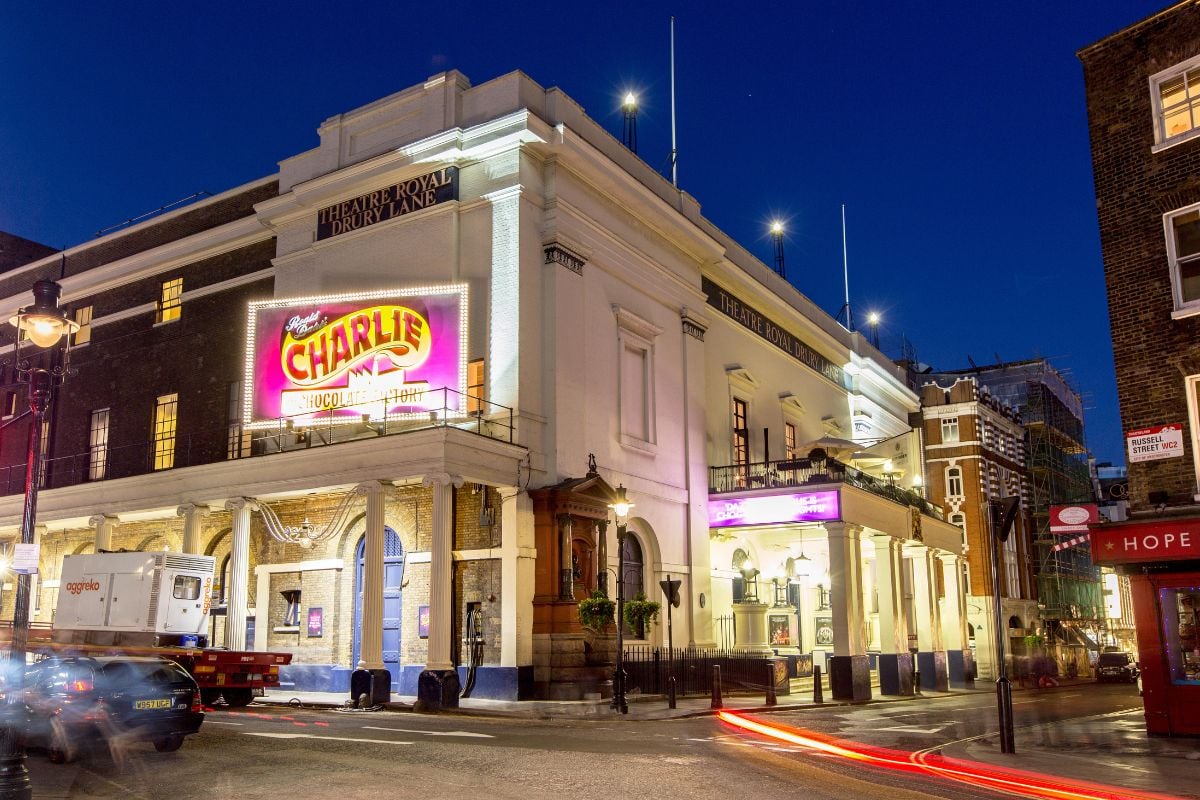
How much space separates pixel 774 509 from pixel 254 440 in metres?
15.3

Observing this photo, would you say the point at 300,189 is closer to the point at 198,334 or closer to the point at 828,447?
the point at 198,334

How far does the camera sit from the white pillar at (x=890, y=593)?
34469mm

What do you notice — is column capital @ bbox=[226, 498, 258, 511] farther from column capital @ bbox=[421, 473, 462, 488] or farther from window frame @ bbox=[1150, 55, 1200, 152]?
window frame @ bbox=[1150, 55, 1200, 152]

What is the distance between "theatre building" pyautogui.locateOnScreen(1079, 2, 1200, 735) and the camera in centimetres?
1747

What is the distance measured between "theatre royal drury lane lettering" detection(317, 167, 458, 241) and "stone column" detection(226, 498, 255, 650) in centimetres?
812

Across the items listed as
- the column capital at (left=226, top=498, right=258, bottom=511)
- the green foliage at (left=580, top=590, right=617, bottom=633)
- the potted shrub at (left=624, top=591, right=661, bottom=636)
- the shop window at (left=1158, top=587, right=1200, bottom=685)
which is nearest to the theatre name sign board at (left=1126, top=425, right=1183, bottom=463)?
the shop window at (left=1158, top=587, right=1200, bottom=685)

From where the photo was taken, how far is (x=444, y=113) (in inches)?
1116

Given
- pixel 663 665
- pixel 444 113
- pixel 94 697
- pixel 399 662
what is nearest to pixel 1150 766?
pixel 94 697

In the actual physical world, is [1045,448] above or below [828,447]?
above

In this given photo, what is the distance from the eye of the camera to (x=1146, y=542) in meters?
17.4

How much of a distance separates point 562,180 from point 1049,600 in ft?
150

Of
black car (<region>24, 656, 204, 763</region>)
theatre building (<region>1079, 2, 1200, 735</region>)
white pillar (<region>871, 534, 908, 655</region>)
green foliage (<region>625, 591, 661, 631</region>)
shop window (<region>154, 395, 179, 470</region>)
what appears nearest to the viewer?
black car (<region>24, 656, 204, 763</region>)

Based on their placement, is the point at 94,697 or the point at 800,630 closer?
the point at 94,697

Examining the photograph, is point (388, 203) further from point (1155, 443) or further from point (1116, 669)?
point (1116, 669)
